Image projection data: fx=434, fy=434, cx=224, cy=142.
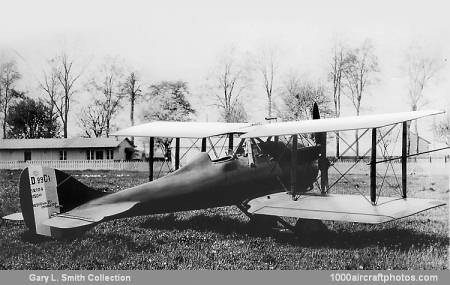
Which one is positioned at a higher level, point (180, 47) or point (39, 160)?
point (180, 47)

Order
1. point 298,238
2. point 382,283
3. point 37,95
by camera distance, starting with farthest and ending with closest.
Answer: point 37,95
point 298,238
point 382,283

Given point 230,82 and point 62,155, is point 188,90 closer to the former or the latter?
point 230,82

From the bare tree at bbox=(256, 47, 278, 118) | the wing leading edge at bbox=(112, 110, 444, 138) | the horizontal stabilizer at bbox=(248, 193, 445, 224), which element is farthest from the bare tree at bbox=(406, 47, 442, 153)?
the bare tree at bbox=(256, 47, 278, 118)

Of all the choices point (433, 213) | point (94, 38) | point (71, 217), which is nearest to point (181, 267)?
point (71, 217)

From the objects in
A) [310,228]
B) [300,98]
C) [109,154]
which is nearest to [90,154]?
[109,154]

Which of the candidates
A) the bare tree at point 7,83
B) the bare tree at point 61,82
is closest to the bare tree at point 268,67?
the bare tree at point 61,82

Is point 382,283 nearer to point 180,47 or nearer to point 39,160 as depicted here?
point 180,47
